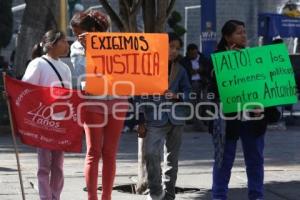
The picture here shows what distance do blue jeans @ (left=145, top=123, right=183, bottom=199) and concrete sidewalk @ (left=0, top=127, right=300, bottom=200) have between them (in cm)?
75

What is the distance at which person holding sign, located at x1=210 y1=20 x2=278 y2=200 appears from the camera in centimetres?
726

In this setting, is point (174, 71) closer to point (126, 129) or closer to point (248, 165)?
point (248, 165)

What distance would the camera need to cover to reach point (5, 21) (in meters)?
40.7

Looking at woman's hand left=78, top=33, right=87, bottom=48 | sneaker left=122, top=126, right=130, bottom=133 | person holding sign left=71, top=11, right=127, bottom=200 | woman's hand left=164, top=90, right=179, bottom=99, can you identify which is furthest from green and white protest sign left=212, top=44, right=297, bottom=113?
sneaker left=122, top=126, right=130, bottom=133

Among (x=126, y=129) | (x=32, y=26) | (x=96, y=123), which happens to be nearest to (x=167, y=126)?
(x=96, y=123)

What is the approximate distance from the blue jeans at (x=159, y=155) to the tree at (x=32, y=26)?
31.9ft

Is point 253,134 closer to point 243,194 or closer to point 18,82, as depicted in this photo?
point 243,194

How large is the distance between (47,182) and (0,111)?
29.4 ft

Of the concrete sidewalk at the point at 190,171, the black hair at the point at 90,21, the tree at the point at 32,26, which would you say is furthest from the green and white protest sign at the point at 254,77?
the tree at the point at 32,26

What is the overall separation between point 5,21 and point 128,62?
3431cm

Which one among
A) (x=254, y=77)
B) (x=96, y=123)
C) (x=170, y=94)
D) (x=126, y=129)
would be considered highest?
(x=254, y=77)

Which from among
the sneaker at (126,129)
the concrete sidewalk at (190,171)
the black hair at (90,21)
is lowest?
the sneaker at (126,129)

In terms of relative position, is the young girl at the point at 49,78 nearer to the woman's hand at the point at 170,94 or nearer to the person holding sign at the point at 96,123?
the person holding sign at the point at 96,123

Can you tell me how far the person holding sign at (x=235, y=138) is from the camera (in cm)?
726
